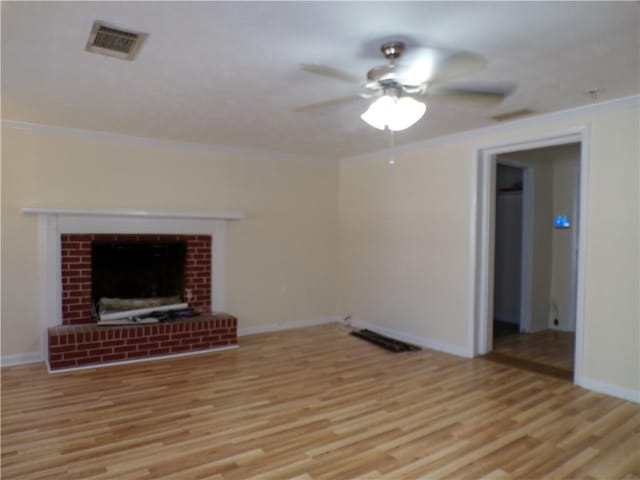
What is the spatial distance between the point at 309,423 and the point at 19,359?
301cm

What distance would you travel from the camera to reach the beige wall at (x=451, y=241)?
335 cm

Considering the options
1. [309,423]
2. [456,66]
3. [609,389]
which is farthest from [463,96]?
[609,389]

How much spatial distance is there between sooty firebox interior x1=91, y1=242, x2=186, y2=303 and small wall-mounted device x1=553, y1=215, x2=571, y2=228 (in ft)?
15.9

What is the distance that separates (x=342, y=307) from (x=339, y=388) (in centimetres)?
254

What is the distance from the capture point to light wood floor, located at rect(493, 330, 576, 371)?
4.40m

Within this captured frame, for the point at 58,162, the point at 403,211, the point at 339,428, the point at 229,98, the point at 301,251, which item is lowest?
the point at 339,428

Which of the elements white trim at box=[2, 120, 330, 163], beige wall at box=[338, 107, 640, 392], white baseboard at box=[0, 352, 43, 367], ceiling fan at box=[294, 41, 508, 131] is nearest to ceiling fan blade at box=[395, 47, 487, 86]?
ceiling fan at box=[294, 41, 508, 131]

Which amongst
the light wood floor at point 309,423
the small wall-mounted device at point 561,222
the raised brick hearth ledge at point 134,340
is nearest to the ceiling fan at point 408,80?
the light wood floor at point 309,423

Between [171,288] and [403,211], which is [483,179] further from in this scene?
[171,288]

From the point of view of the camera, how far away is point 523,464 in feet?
7.99

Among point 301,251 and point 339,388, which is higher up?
point 301,251

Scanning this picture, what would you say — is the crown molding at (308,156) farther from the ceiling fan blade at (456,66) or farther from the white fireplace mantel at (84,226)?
the ceiling fan blade at (456,66)

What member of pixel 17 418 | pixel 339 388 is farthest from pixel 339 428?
pixel 17 418

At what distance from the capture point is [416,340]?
16.4ft
